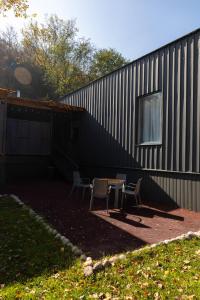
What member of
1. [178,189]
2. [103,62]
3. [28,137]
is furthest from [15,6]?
[103,62]

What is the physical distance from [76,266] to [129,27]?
17.8 metres

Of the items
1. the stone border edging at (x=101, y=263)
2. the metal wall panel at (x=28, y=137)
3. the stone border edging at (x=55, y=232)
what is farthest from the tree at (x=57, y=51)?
the stone border edging at (x=101, y=263)

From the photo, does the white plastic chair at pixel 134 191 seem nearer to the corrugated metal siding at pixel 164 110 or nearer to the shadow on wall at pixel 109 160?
the shadow on wall at pixel 109 160

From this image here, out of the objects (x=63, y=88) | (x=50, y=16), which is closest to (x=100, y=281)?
(x=63, y=88)

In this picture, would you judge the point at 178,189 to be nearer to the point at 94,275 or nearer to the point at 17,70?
the point at 94,275

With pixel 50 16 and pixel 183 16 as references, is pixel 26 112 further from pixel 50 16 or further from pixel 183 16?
pixel 50 16

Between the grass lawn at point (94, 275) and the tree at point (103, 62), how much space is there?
1107 inches

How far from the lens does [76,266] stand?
13.1 feet

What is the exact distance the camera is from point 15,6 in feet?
34.0

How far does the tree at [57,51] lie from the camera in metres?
28.8

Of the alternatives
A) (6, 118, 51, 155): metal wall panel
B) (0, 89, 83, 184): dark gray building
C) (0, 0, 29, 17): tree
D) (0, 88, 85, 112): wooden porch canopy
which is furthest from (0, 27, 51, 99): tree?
(0, 0, 29, 17): tree

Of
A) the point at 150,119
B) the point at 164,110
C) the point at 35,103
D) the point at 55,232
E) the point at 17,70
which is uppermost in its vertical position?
the point at 17,70

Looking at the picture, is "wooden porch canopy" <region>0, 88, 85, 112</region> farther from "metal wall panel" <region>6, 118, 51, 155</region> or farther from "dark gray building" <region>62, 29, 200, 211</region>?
"dark gray building" <region>62, 29, 200, 211</region>

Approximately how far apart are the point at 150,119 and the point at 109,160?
107 inches
